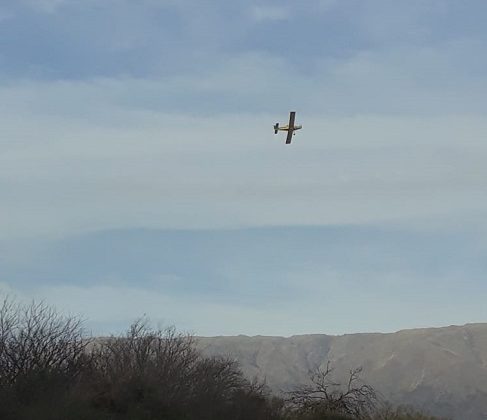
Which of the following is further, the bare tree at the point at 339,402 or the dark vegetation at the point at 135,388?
the bare tree at the point at 339,402

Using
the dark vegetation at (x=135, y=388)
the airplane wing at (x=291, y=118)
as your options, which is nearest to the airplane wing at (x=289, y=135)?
the airplane wing at (x=291, y=118)

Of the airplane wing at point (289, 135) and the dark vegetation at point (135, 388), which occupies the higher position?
the airplane wing at point (289, 135)

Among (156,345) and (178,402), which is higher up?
(156,345)

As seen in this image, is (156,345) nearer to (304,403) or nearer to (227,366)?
(227,366)

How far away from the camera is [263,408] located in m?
49.4

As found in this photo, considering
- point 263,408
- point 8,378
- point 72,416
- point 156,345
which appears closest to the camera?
point 72,416

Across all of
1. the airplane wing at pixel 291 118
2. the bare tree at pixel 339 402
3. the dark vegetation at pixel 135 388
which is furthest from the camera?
the bare tree at pixel 339 402

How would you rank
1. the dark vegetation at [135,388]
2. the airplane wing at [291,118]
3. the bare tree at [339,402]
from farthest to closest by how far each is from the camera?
1. the bare tree at [339,402]
2. the airplane wing at [291,118]
3. the dark vegetation at [135,388]

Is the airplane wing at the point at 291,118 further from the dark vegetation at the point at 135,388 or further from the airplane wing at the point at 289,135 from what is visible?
the dark vegetation at the point at 135,388

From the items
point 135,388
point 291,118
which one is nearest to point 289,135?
point 291,118

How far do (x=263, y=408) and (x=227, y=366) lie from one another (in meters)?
5.77

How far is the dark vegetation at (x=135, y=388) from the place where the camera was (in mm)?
34562

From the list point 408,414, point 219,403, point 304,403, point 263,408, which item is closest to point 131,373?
point 219,403

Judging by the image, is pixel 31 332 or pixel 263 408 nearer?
pixel 31 332
